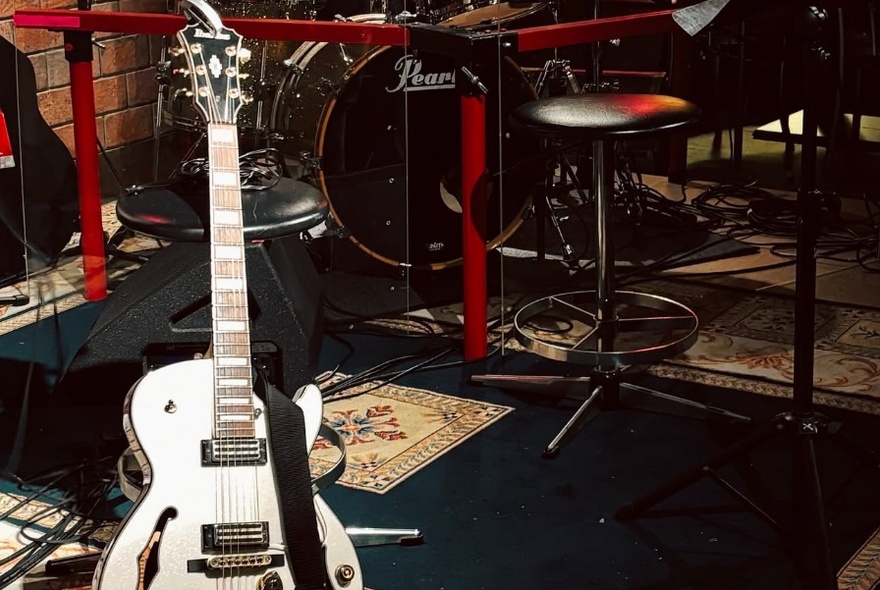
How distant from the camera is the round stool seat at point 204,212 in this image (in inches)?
95.4

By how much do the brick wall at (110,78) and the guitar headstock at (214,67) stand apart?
157cm

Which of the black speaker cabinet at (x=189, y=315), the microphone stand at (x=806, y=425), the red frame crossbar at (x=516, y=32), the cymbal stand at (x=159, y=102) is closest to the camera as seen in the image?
the microphone stand at (x=806, y=425)

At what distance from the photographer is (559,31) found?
144 inches

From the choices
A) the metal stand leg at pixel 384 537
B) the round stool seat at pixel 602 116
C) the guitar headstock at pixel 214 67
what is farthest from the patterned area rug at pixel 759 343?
the guitar headstock at pixel 214 67

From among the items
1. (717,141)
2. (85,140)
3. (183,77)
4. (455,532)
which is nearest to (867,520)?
(455,532)

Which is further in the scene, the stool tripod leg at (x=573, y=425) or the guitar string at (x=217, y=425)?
the stool tripod leg at (x=573, y=425)

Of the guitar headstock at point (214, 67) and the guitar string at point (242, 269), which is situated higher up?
the guitar headstock at point (214, 67)

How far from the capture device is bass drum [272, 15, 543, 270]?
394 centimetres

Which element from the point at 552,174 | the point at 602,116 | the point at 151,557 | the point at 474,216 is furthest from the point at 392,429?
the point at 552,174

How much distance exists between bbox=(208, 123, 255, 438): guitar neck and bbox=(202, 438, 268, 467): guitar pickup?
12 millimetres

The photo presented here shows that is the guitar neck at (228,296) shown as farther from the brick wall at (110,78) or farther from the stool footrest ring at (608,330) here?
the brick wall at (110,78)

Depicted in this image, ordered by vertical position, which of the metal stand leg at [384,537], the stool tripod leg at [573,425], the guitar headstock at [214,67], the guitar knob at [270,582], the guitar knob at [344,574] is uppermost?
the guitar headstock at [214,67]

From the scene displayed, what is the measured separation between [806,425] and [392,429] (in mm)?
1125

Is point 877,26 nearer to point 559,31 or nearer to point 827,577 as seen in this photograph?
point 559,31
